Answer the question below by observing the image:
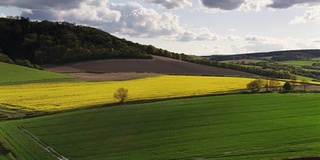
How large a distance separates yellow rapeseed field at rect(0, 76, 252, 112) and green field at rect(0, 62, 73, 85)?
16.8ft

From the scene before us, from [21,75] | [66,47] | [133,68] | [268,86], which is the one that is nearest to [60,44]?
[66,47]

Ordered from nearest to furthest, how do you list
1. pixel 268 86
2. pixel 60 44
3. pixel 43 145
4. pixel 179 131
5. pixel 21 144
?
pixel 21 144
pixel 43 145
pixel 179 131
pixel 268 86
pixel 60 44

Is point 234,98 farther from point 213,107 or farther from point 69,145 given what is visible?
point 69,145

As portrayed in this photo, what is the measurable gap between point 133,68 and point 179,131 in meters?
71.1

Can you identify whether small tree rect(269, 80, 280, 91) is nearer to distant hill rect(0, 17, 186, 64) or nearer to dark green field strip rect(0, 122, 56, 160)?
distant hill rect(0, 17, 186, 64)

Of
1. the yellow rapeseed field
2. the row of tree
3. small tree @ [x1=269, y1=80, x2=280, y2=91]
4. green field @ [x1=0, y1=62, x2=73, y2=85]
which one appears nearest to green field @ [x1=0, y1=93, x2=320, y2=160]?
the yellow rapeseed field

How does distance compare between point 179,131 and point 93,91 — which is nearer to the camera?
point 179,131

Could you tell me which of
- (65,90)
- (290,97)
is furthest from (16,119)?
(290,97)

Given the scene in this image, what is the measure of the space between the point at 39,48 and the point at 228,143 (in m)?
106

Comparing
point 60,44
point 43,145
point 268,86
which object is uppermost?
point 60,44

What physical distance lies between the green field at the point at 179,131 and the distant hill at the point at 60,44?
7019cm

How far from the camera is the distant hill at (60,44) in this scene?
422ft

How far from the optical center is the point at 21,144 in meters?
41.3

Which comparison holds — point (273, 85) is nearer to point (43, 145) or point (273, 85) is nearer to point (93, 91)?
point (93, 91)
